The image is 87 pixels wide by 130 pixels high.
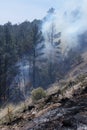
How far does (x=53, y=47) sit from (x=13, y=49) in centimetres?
1894

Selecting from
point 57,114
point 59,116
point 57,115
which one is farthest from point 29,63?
point 59,116

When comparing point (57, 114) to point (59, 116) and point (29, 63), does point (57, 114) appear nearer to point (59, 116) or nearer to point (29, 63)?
point (59, 116)

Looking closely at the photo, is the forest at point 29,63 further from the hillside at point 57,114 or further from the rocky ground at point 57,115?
the rocky ground at point 57,115

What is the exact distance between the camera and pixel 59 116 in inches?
506

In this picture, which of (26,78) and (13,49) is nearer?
(13,49)

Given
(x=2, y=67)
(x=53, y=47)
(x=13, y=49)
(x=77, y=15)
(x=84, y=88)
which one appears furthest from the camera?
(x=77, y=15)

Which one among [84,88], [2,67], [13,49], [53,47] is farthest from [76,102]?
[53,47]

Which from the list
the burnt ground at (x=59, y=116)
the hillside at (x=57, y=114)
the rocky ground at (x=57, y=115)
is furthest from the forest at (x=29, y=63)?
the burnt ground at (x=59, y=116)

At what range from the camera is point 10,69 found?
228ft

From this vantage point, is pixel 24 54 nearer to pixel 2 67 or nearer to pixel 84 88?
pixel 2 67

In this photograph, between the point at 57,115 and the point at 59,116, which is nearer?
the point at 59,116

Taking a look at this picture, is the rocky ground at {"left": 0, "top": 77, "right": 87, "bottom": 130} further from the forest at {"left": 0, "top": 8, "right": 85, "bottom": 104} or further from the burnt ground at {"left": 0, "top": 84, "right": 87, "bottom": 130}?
the forest at {"left": 0, "top": 8, "right": 85, "bottom": 104}

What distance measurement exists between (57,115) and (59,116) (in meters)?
0.21

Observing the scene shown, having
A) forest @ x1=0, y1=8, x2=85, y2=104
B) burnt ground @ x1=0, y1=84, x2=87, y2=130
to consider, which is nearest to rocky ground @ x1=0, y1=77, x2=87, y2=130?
burnt ground @ x1=0, y1=84, x2=87, y2=130
